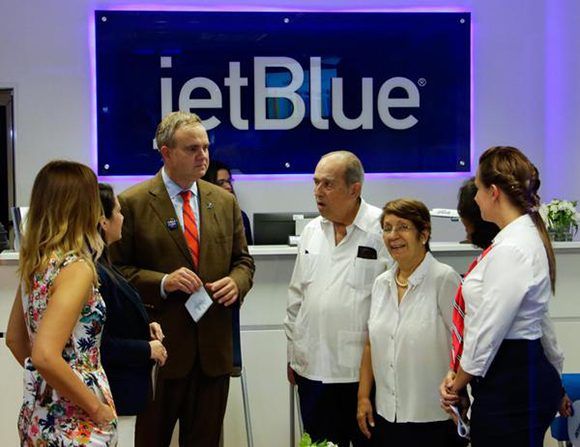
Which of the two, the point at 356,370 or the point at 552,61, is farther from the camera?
the point at 552,61

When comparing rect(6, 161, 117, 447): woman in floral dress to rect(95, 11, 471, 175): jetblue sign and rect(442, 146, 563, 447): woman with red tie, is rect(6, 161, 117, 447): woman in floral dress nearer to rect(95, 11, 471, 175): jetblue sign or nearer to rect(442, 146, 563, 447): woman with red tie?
rect(442, 146, 563, 447): woman with red tie

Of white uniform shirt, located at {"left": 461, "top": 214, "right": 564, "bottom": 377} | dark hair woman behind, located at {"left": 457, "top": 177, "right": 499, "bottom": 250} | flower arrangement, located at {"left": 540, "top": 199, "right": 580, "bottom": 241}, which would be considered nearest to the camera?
white uniform shirt, located at {"left": 461, "top": 214, "right": 564, "bottom": 377}

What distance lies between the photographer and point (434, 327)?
8.45 ft

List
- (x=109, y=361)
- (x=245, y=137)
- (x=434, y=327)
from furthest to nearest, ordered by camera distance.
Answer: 1. (x=245, y=137)
2. (x=434, y=327)
3. (x=109, y=361)

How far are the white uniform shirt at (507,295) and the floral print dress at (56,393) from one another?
39.5 inches

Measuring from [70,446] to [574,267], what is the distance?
8.80ft

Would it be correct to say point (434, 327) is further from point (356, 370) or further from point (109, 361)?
point (109, 361)

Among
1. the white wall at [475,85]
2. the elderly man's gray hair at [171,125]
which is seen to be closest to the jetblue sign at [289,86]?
the white wall at [475,85]

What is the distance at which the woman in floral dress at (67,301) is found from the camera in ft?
6.18

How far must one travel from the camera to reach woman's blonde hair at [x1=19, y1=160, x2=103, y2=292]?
75.7 inches

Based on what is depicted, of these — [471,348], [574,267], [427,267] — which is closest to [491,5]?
[574,267]

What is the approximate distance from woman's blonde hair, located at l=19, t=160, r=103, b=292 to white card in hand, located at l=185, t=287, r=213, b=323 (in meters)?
0.87

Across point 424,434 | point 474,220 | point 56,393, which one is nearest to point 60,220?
point 56,393

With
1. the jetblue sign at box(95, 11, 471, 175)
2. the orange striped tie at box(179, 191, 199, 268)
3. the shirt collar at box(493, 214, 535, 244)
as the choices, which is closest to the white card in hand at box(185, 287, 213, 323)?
the orange striped tie at box(179, 191, 199, 268)
